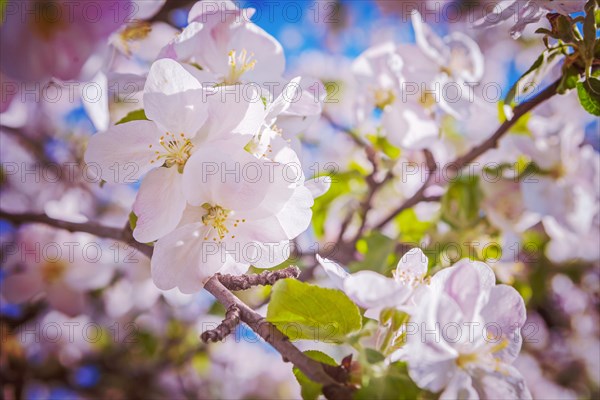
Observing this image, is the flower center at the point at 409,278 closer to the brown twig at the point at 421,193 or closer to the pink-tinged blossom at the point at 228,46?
the pink-tinged blossom at the point at 228,46

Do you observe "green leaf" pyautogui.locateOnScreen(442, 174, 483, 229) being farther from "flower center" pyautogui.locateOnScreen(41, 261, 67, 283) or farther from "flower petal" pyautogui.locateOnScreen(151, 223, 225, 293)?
"flower center" pyautogui.locateOnScreen(41, 261, 67, 283)

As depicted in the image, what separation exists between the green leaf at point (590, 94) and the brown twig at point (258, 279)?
52 cm

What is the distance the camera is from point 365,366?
1.92 ft

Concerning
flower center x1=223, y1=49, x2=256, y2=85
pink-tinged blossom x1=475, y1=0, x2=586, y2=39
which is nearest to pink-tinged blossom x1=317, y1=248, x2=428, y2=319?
flower center x1=223, y1=49, x2=256, y2=85

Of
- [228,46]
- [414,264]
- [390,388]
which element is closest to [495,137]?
[414,264]

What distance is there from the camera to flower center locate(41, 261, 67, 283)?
4.67 ft

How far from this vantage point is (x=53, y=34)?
67 centimetres

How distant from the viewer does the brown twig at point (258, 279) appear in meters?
0.69

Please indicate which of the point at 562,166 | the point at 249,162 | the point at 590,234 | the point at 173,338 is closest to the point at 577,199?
the point at 562,166

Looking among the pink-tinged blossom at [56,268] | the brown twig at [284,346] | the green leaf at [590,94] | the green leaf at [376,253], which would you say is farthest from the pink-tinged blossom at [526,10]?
the pink-tinged blossom at [56,268]

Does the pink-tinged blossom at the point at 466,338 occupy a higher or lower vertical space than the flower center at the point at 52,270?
higher

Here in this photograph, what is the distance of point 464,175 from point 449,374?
2.54 ft

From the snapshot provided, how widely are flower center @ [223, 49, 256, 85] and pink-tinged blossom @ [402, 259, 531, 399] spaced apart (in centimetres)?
43

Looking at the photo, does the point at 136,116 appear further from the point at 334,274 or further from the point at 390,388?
the point at 390,388
